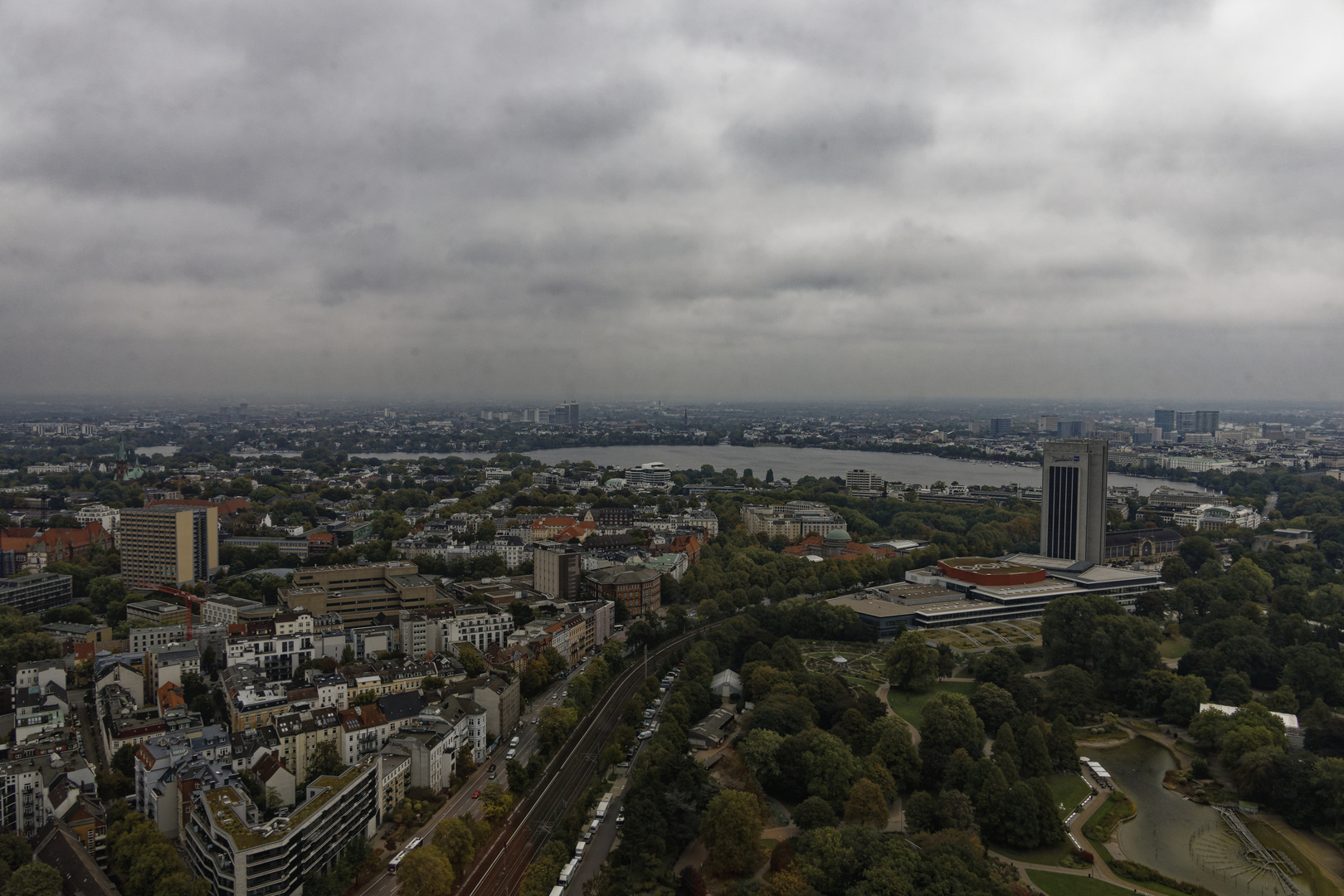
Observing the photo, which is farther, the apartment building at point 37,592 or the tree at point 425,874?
the apartment building at point 37,592

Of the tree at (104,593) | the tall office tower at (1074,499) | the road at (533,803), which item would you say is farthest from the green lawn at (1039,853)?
the tree at (104,593)

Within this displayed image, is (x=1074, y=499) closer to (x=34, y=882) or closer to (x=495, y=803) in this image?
(x=495, y=803)

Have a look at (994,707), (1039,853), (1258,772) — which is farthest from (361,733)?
(1258,772)

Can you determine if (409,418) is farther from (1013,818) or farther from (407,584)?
(1013,818)

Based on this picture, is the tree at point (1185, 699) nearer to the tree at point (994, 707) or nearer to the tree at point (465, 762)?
the tree at point (994, 707)

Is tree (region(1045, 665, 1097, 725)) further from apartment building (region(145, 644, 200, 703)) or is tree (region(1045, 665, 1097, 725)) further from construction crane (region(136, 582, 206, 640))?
construction crane (region(136, 582, 206, 640))

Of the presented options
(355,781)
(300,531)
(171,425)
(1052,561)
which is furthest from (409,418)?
(355,781)
